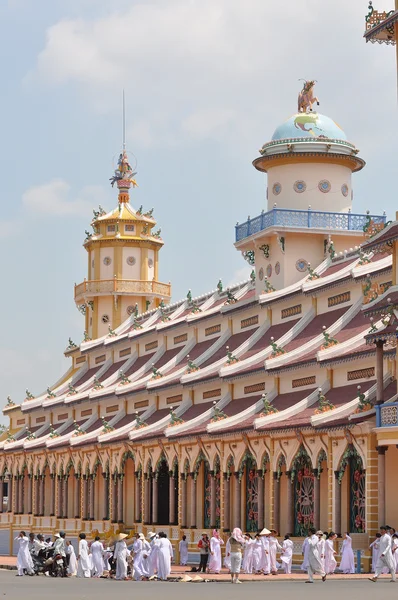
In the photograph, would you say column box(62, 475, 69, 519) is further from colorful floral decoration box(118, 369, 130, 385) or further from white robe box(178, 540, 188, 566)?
white robe box(178, 540, 188, 566)

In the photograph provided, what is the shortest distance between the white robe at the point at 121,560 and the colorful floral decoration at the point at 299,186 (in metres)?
21.4

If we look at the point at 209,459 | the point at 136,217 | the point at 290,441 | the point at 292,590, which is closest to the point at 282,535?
the point at 290,441

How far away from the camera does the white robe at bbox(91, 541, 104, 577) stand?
43.0 m

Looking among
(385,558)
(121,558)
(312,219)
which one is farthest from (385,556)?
(312,219)

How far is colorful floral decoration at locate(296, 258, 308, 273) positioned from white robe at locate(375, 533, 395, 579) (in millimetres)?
24580

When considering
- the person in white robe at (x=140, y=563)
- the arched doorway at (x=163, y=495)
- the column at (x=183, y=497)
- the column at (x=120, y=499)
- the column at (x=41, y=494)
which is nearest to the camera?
the person in white robe at (x=140, y=563)

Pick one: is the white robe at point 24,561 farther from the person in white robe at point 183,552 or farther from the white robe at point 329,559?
the white robe at point 329,559

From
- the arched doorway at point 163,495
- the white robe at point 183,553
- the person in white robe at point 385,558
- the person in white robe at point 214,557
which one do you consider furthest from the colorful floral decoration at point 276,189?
the person in white robe at point 385,558

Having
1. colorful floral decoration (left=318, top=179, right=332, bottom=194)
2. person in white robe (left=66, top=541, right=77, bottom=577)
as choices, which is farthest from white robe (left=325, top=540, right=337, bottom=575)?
colorful floral decoration (left=318, top=179, right=332, bottom=194)

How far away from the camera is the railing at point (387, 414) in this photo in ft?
120

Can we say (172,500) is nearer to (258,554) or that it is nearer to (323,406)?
(258,554)

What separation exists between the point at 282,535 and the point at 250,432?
374 centimetres

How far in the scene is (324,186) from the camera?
188ft

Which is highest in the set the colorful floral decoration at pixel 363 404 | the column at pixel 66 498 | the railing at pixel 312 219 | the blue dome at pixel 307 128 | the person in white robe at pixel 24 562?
the blue dome at pixel 307 128
